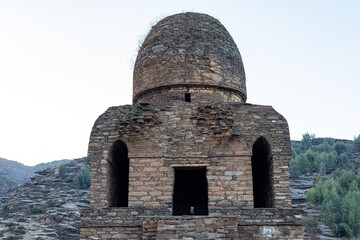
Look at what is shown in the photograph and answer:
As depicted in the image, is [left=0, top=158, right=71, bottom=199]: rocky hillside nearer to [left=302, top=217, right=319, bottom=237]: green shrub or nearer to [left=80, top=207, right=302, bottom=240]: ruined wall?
[left=302, top=217, right=319, bottom=237]: green shrub

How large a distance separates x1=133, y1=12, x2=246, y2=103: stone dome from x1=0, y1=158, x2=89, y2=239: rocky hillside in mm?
15554

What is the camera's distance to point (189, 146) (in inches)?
316

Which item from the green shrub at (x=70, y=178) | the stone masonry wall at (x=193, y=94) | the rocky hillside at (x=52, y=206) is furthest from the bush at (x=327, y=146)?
the stone masonry wall at (x=193, y=94)

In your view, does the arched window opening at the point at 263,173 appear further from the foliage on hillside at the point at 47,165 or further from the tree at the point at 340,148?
the foliage on hillside at the point at 47,165

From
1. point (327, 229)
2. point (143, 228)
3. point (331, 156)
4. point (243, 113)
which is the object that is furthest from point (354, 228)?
point (143, 228)

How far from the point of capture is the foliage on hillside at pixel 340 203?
75.7 ft

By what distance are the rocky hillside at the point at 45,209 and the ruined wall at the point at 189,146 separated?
15709 mm

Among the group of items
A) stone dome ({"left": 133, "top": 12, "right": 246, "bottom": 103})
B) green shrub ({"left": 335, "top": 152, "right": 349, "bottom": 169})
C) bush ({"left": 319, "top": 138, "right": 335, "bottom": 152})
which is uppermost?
bush ({"left": 319, "top": 138, "right": 335, "bottom": 152})

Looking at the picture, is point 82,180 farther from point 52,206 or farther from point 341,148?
point 341,148

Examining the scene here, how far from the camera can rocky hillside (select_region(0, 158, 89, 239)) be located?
75.6 ft

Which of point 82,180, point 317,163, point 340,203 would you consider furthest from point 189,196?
point 317,163

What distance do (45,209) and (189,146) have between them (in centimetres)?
2285

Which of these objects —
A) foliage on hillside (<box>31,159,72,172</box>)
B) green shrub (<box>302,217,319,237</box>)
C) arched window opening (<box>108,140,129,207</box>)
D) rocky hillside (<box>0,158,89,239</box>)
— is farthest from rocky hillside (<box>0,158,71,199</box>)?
arched window opening (<box>108,140,129,207</box>)

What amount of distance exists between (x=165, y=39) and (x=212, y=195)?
3861 millimetres
